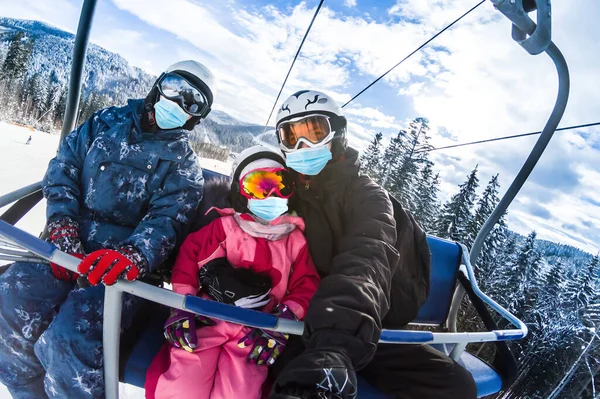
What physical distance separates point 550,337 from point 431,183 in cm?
1285

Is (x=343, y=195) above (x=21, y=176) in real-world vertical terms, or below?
above

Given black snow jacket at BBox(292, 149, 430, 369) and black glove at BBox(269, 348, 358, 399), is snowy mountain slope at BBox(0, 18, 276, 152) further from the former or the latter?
black glove at BBox(269, 348, 358, 399)

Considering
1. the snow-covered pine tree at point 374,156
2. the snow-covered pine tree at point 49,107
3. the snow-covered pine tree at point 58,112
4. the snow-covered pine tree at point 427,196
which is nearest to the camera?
the snow-covered pine tree at point 427,196

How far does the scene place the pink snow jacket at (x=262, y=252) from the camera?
195 cm

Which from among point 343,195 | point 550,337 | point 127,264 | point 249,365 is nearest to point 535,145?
point 343,195

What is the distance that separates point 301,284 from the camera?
6.46 ft

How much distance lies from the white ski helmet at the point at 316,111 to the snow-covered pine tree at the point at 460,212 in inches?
903

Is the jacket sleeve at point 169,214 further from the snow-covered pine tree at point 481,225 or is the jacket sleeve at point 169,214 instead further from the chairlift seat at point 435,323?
the snow-covered pine tree at point 481,225

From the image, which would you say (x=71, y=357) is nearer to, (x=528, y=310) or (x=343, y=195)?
(x=343, y=195)

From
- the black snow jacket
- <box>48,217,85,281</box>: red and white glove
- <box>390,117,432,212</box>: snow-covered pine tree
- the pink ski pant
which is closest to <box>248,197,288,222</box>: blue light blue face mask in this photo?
the black snow jacket

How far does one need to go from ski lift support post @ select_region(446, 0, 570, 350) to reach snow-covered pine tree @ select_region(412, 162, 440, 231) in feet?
74.4

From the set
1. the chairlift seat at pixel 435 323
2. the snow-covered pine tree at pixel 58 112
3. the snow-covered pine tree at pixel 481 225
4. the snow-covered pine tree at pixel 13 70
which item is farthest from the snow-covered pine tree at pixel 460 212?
the snow-covered pine tree at pixel 13 70

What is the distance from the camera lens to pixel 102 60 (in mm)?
174000

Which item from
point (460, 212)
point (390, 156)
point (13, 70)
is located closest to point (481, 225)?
point (460, 212)
